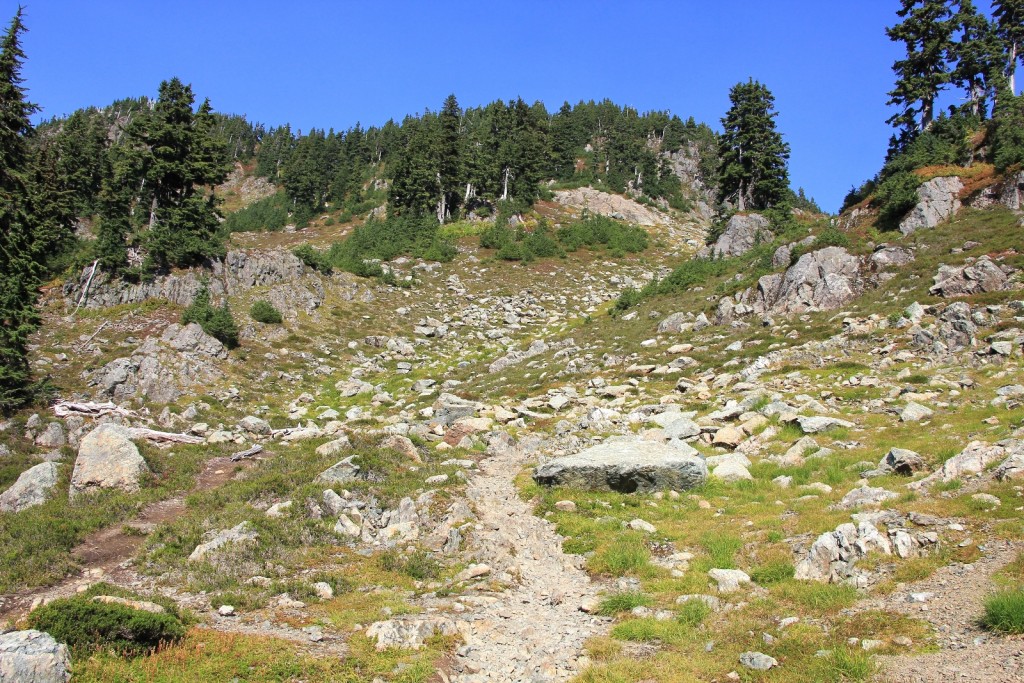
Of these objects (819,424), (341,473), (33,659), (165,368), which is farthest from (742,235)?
(33,659)

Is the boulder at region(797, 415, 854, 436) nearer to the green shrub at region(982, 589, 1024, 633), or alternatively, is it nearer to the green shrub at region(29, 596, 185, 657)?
the green shrub at region(982, 589, 1024, 633)

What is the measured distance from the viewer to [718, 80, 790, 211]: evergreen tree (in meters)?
57.0

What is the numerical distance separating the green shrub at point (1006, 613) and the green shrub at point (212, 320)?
36861mm

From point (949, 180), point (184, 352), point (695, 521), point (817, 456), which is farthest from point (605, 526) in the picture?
point (949, 180)

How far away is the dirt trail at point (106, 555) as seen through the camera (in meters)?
11.2

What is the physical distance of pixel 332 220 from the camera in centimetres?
9100

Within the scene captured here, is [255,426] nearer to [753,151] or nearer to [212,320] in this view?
[212,320]

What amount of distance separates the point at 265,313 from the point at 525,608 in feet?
114

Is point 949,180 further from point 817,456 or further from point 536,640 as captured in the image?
point 536,640

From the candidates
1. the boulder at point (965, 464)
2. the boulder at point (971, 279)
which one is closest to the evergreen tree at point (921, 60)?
the boulder at point (971, 279)

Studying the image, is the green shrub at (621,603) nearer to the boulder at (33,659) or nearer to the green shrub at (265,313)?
the boulder at (33,659)

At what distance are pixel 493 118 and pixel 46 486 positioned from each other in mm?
85452

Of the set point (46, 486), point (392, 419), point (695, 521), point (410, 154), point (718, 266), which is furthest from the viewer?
point (410, 154)

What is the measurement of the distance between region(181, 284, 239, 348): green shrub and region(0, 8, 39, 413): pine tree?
791 centimetres
